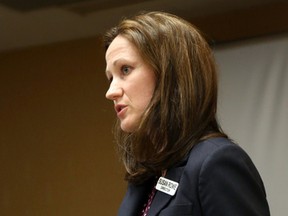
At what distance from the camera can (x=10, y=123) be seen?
5.36 m

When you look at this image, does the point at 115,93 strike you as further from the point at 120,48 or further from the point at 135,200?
the point at 135,200

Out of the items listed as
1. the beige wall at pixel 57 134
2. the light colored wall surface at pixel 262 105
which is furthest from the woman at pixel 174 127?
the beige wall at pixel 57 134

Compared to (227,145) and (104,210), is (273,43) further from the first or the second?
(227,145)

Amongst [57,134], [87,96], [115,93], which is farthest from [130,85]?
[57,134]

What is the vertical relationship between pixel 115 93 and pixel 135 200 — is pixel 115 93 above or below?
above

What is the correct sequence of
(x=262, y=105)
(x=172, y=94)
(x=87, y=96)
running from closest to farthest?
(x=172, y=94) → (x=262, y=105) → (x=87, y=96)

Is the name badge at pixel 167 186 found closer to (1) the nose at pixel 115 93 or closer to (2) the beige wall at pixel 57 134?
(1) the nose at pixel 115 93

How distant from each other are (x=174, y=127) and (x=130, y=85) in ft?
0.45

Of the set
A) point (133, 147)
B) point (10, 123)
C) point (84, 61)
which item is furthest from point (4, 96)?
point (133, 147)

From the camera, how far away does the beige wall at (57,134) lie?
4.80 meters

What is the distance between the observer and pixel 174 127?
1199mm

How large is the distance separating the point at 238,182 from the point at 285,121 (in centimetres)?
266

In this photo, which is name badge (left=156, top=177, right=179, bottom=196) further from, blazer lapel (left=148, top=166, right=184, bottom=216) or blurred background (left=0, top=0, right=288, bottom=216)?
blurred background (left=0, top=0, right=288, bottom=216)

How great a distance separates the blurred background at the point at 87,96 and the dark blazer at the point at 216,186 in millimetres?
2554
